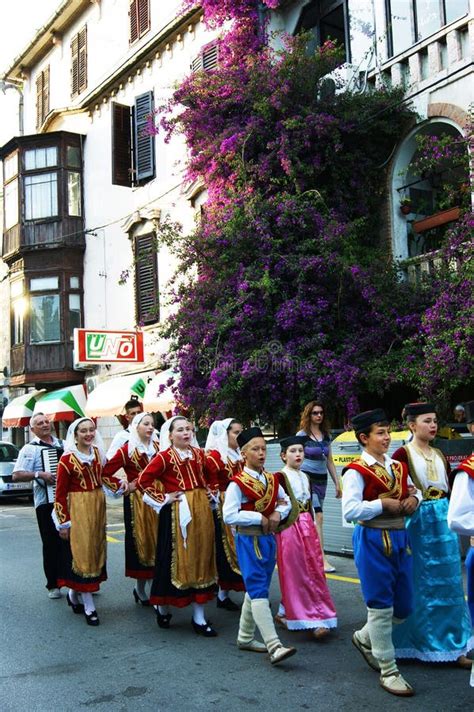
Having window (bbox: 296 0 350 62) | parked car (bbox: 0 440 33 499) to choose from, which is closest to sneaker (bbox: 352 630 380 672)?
window (bbox: 296 0 350 62)

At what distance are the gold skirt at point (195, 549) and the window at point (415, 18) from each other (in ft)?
32.2

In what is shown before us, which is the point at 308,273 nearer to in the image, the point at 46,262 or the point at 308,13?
the point at 308,13

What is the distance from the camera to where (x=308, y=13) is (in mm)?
16203

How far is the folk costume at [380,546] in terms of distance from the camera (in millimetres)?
4828

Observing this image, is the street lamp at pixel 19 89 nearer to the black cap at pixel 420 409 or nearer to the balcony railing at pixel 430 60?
the balcony railing at pixel 430 60

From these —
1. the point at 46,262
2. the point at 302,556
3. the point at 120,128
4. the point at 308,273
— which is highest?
the point at 120,128

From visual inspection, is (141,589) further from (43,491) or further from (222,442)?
(222,442)

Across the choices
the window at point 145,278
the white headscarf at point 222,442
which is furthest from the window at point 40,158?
the white headscarf at point 222,442

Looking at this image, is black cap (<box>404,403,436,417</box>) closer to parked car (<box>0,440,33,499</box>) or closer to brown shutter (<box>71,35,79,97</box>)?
parked car (<box>0,440,33,499</box>)

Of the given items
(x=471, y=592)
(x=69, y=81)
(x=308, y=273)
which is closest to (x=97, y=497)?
(x=471, y=592)

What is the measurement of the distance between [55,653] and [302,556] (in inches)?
81.4

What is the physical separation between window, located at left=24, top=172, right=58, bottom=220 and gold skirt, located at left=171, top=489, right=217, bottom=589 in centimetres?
1886

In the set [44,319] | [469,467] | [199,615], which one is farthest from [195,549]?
[44,319]

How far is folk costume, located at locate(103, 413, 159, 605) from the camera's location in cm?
746
